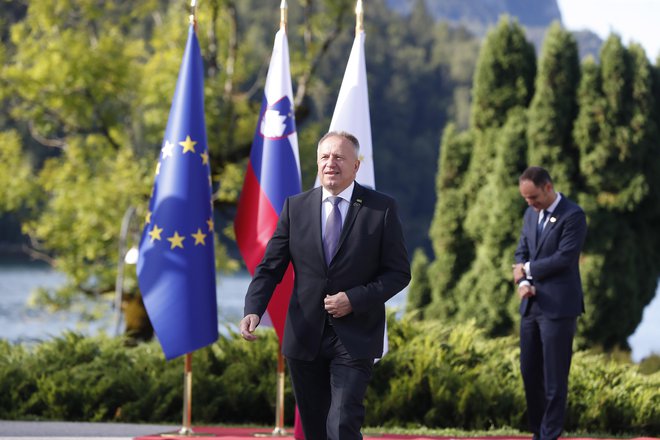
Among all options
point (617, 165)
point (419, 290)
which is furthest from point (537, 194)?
point (419, 290)

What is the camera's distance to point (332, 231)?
16.4 ft

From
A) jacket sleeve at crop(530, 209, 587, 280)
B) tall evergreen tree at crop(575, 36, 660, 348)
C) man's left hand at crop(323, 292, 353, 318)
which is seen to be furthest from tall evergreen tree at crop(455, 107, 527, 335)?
man's left hand at crop(323, 292, 353, 318)

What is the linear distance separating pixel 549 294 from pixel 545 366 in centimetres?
45

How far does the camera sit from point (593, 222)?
16500 mm

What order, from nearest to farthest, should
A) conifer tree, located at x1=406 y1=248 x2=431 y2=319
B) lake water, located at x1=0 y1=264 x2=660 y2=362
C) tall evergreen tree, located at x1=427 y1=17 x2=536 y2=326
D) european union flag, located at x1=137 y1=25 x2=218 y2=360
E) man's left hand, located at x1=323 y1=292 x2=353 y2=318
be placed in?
man's left hand, located at x1=323 y1=292 x2=353 y2=318 < european union flag, located at x1=137 y1=25 x2=218 y2=360 < lake water, located at x1=0 y1=264 x2=660 y2=362 < tall evergreen tree, located at x1=427 y1=17 x2=536 y2=326 < conifer tree, located at x1=406 y1=248 x2=431 y2=319

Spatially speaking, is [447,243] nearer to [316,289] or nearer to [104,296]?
[104,296]

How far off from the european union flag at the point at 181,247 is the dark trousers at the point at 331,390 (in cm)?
271

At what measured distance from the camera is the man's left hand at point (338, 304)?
15.6 ft

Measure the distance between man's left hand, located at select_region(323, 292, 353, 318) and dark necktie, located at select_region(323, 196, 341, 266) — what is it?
220 mm

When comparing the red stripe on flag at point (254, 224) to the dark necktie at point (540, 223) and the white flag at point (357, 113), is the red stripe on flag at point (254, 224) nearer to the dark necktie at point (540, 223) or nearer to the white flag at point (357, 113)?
the white flag at point (357, 113)

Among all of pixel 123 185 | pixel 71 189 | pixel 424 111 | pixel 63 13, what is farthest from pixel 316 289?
pixel 424 111

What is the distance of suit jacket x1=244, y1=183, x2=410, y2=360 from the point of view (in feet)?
16.0

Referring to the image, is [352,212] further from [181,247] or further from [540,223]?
[181,247]

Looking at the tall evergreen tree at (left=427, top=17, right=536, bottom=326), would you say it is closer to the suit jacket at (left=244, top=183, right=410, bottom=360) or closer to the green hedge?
the green hedge
